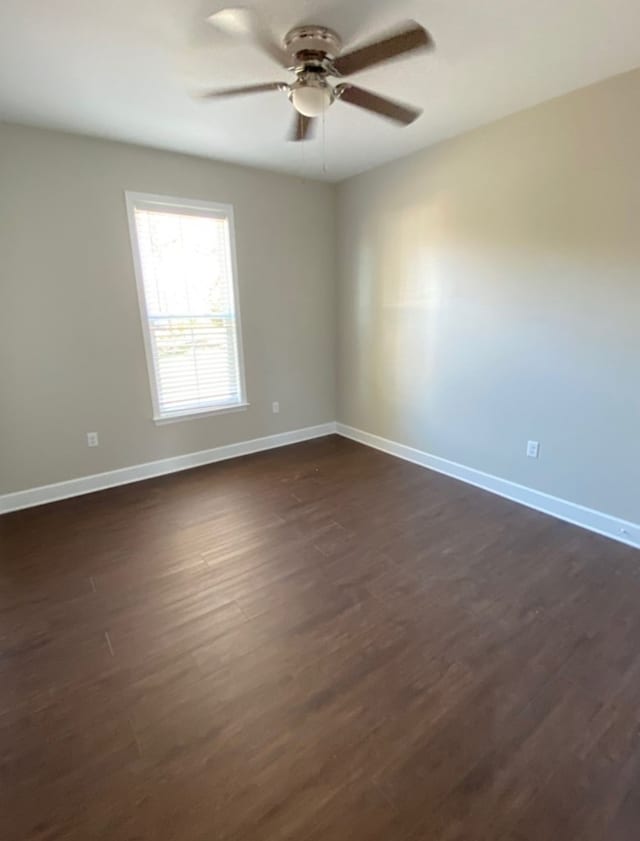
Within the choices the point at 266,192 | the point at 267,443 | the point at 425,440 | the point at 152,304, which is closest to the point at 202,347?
the point at 152,304

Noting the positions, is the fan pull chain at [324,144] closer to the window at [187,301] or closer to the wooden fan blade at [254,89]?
the wooden fan blade at [254,89]

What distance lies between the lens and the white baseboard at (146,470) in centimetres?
317

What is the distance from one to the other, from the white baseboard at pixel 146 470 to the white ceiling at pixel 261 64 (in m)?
2.50

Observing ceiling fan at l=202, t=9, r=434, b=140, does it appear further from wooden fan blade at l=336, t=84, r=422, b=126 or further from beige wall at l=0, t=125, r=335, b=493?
beige wall at l=0, t=125, r=335, b=493

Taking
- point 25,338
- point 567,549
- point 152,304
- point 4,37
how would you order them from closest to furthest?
point 4,37 → point 567,549 → point 25,338 → point 152,304

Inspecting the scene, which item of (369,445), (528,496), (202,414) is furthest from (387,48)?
(369,445)

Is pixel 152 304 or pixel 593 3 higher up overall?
pixel 593 3

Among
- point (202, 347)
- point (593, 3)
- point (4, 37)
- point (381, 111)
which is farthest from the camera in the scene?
point (202, 347)

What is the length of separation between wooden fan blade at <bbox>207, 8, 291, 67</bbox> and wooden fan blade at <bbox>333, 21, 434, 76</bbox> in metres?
0.34

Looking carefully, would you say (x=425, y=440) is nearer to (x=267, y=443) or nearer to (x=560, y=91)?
(x=267, y=443)

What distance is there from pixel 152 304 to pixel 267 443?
5.62 ft

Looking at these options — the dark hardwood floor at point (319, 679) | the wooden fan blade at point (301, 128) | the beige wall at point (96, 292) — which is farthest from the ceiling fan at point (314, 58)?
the dark hardwood floor at point (319, 679)

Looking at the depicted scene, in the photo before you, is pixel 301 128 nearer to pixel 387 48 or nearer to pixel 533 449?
pixel 387 48

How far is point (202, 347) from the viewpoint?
12.4 ft
